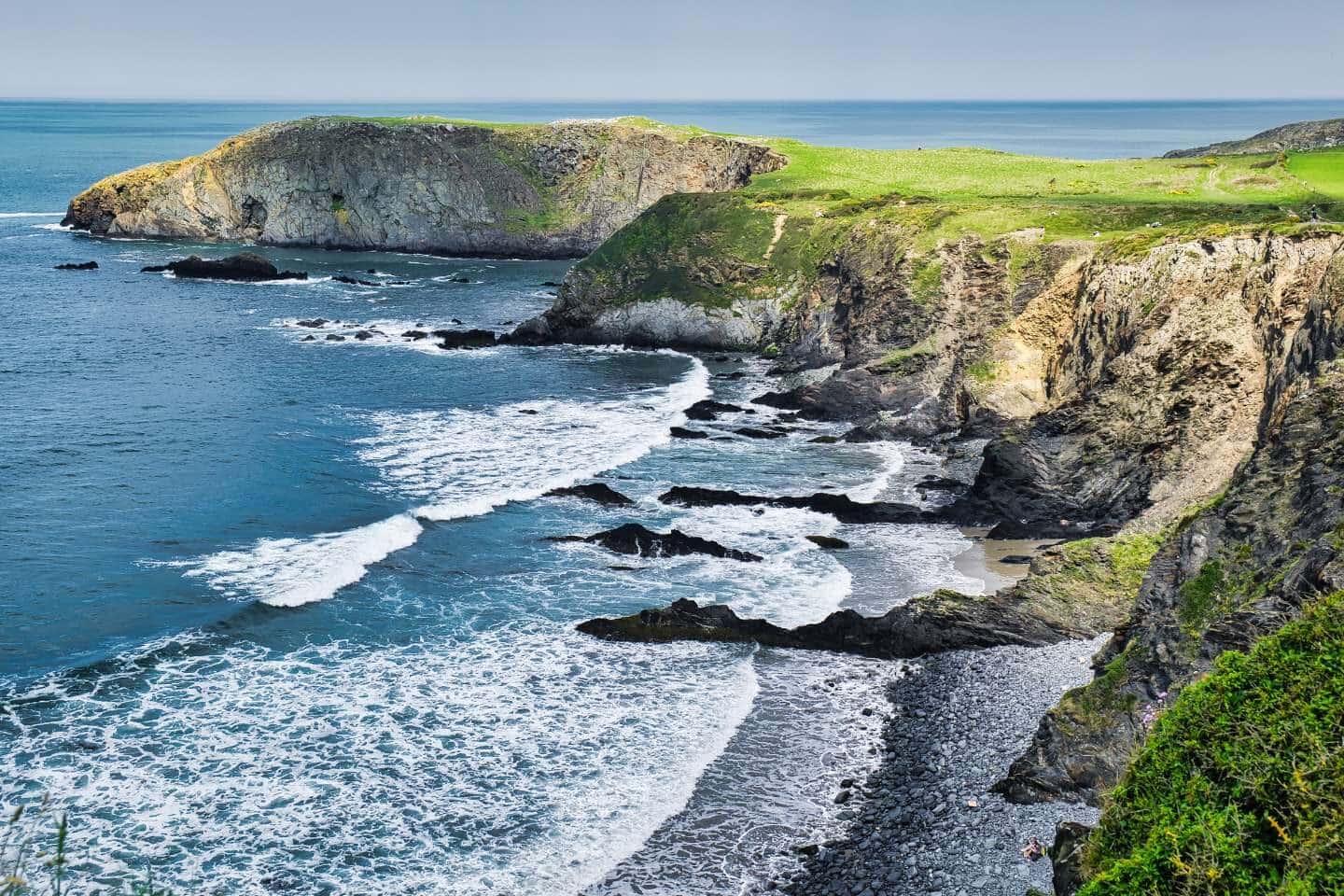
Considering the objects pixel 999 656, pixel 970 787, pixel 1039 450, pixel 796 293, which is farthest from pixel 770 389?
pixel 970 787

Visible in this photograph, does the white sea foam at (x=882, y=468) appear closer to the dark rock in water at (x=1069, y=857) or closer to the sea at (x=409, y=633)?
the sea at (x=409, y=633)

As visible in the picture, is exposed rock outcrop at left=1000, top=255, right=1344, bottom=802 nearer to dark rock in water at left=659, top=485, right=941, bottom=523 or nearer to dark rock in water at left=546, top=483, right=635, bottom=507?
dark rock in water at left=659, top=485, right=941, bottom=523

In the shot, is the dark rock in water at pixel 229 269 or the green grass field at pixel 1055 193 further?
the dark rock in water at pixel 229 269

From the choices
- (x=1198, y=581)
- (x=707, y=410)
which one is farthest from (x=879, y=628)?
(x=707, y=410)

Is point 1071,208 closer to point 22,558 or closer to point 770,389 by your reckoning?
point 770,389

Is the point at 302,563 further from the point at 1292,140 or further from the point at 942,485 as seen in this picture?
the point at 1292,140

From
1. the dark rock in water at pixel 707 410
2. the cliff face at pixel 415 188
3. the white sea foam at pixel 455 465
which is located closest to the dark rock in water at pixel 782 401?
the dark rock in water at pixel 707 410
